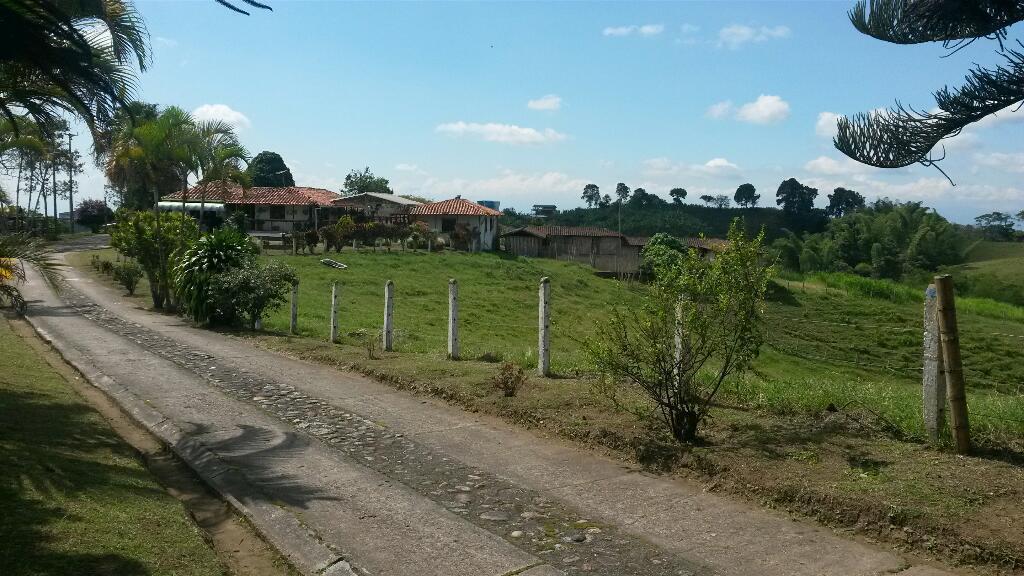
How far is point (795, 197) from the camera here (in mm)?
90812

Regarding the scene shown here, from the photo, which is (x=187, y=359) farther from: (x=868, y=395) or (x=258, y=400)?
(x=868, y=395)

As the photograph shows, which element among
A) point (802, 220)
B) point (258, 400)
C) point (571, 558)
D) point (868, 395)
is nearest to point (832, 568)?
point (571, 558)

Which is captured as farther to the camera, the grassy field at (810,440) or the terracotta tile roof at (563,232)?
the terracotta tile roof at (563,232)

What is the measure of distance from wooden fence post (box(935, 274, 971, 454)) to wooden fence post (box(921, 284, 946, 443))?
0.05 metres

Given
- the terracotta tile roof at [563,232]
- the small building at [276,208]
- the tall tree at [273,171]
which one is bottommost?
the terracotta tile roof at [563,232]

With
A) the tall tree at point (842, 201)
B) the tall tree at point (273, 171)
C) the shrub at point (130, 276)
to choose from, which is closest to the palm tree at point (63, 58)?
the shrub at point (130, 276)

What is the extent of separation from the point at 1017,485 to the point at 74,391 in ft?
31.7

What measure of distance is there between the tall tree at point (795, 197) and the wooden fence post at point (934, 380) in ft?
292

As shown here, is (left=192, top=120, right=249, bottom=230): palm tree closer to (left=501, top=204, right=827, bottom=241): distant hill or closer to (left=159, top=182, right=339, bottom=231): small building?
(left=159, top=182, right=339, bottom=231): small building

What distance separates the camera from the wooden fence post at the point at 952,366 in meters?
6.01

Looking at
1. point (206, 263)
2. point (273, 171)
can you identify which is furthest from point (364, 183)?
point (206, 263)

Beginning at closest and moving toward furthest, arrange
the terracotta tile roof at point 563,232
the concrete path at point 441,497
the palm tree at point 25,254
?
the concrete path at point 441,497 → the palm tree at point 25,254 → the terracotta tile roof at point 563,232

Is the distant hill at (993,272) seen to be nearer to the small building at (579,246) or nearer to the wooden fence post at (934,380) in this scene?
the small building at (579,246)

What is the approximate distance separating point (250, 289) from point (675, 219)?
7189cm
